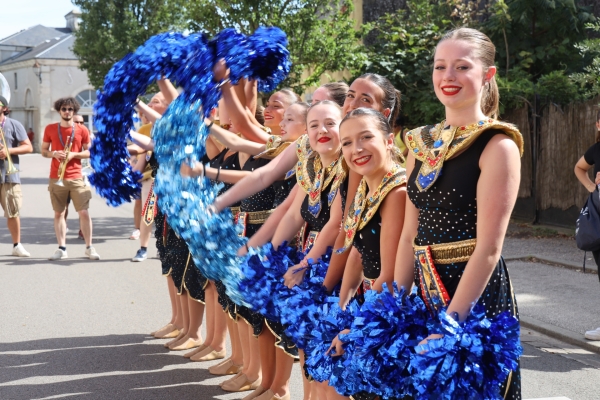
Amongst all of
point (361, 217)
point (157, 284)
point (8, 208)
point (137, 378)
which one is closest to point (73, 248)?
point (8, 208)

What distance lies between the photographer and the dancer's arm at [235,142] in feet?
14.3

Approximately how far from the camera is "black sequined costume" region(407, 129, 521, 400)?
8.49 ft

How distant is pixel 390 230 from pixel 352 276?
0.37m

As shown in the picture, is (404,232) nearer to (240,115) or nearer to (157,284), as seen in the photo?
(240,115)

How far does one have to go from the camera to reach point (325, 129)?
377cm

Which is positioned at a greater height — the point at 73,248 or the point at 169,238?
the point at 169,238

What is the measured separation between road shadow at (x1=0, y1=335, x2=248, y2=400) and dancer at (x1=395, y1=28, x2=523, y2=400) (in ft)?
8.39

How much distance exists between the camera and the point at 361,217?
128 inches

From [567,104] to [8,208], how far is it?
28.0ft

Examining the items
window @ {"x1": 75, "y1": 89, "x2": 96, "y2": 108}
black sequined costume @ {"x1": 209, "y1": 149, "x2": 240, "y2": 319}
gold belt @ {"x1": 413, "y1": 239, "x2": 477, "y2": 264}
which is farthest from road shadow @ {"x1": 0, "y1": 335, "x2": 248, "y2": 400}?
window @ {"x1": 75, "y1": 89, "x2": 96, "y2": 108}

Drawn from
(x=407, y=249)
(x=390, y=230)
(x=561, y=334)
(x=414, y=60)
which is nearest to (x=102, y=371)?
(x=390, y=230)

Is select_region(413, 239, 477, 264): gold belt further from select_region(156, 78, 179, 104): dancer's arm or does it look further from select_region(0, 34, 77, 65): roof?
select_region(0, 34, 77, 65): roof

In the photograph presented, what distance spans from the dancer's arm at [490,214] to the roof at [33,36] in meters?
77.8

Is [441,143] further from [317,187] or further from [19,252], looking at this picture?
[19,252]
